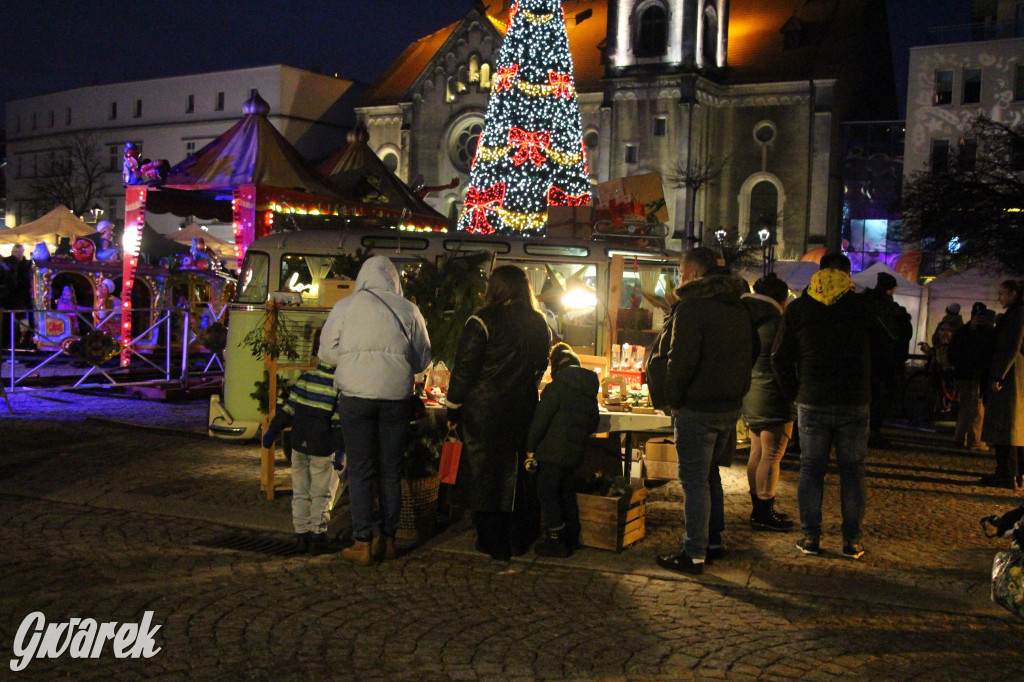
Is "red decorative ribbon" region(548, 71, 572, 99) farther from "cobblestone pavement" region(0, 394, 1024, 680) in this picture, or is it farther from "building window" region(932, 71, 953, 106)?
"cobblestone pavement" region(0, 394, 1024, 680)

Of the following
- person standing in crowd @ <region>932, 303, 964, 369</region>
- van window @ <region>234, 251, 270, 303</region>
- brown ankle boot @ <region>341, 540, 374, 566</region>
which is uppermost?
van window @ <region>234, 251, 270, 303</region>

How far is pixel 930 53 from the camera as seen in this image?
43500 millimetres

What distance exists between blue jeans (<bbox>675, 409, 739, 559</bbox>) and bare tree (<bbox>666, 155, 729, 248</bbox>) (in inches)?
1479

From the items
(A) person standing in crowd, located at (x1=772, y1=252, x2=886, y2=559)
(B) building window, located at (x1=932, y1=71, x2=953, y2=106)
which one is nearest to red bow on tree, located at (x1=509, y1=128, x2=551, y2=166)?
(B) building window, located at (x1=932, y1=71, x2=953, y2=106)

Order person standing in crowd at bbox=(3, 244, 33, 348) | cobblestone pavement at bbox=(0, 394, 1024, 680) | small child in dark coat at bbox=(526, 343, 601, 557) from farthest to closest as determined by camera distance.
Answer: person standing in crowd at bbox=(3, 244, 33, 348)
small child in dark coat at bbox=(526, 343, 601, 557)
cobblestone pavement at bbox=(0, 394, 1024, 680)

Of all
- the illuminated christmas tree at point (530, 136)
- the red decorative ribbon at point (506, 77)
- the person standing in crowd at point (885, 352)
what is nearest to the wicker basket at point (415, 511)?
the person standing in crowd at point (885, 352)

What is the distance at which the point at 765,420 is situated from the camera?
7684mm

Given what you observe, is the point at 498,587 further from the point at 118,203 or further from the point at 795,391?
the point at 118,203

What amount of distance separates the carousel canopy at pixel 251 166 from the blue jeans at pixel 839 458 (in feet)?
34.0

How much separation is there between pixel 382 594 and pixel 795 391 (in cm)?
333

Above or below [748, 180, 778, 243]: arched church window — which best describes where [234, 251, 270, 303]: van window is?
below

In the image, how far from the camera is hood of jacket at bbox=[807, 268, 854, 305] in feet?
22.4

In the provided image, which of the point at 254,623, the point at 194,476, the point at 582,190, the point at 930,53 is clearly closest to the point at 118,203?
the point at 582,190

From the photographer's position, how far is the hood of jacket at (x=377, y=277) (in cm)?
650
